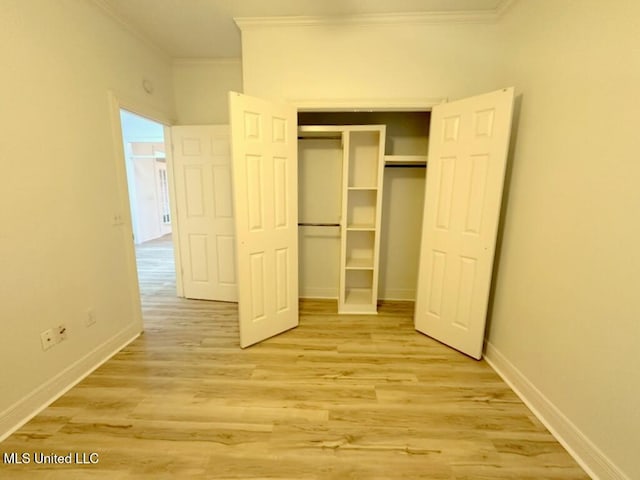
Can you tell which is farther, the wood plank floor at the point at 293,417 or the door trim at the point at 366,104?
the door trim at the point at 366,104

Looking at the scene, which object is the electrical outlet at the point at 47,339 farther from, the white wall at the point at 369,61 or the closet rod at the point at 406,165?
the closet rod at the point at 406,165

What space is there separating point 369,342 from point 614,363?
155 centimetres

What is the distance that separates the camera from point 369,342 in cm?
243

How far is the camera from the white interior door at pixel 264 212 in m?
2.08

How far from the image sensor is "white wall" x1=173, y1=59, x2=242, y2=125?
298cm

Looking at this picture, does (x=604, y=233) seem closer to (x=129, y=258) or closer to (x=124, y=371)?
(x=124, y=371)

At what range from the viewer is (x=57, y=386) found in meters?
1.77

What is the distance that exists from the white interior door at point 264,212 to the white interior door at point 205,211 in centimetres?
97

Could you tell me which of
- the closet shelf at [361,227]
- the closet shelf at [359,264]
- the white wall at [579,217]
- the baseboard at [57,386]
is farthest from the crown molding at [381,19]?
the baseboard at [57,386]

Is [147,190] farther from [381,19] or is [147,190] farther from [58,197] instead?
[381,19]

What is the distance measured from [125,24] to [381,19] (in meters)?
2.22

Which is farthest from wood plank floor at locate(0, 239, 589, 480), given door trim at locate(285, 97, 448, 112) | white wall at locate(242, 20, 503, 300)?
white wall at locate(242, 20, 503, 300)

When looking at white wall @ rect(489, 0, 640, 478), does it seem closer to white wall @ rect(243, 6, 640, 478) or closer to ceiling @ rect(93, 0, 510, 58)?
white wall @ rect(243, 6, 640, 478)

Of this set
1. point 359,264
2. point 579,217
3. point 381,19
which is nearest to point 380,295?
point 359,264
